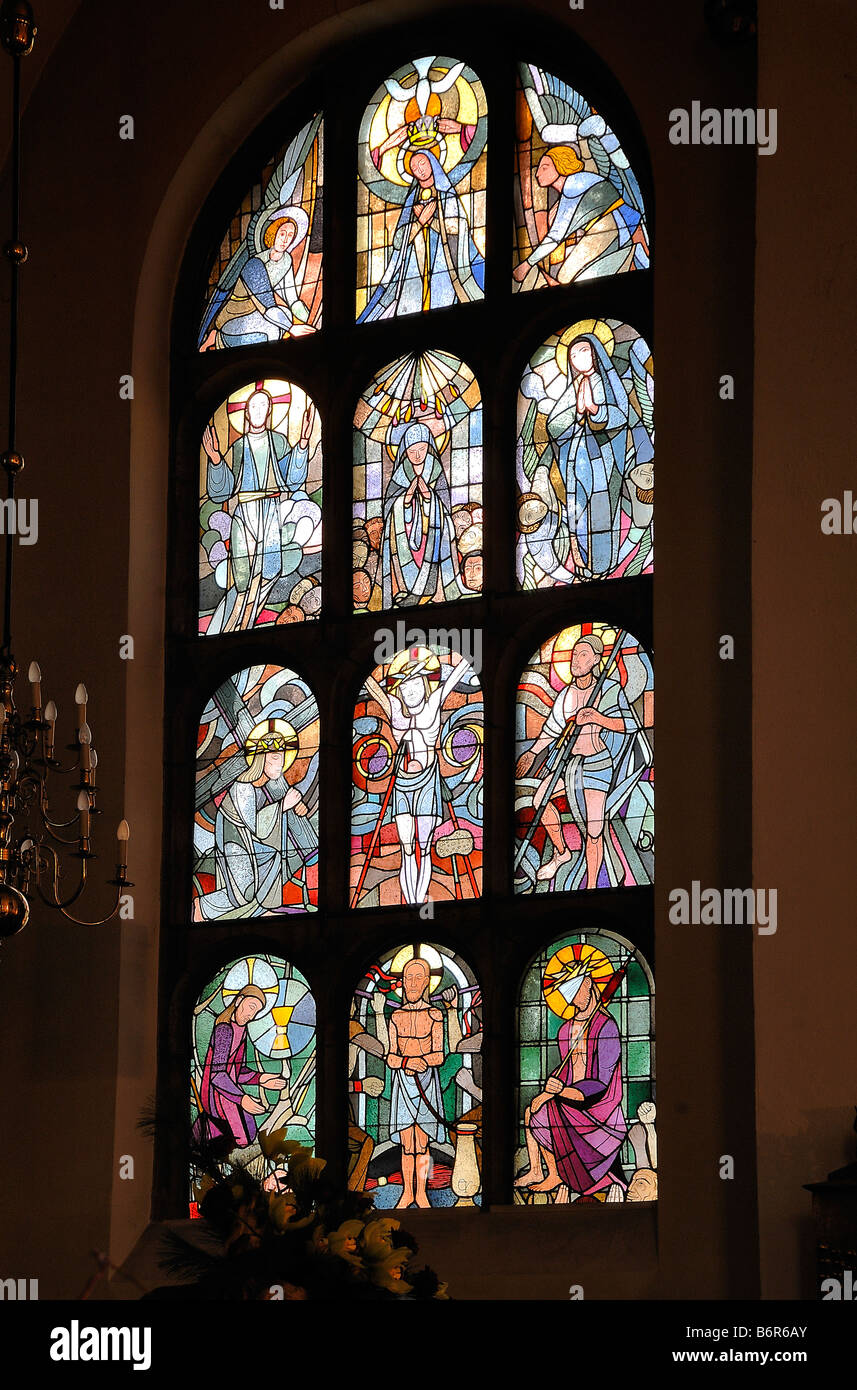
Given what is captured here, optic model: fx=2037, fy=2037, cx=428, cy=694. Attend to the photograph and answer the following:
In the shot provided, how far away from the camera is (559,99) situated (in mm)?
7609

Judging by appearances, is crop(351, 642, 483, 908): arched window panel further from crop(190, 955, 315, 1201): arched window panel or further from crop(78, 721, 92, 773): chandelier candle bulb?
crop(78, 721, 92, 773): chandelier candle bulb

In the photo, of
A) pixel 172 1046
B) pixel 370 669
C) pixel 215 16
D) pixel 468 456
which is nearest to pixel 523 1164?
pixel 172 1046

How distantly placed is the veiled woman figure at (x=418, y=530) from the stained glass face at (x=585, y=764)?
0.49m

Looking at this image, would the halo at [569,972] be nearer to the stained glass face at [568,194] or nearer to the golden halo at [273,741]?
the golden halo at [273,741]

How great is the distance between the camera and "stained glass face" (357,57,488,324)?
7.67m

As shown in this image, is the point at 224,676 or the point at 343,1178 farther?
the point at 224,676

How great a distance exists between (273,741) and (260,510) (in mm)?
909

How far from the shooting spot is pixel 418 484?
7504 millimetres

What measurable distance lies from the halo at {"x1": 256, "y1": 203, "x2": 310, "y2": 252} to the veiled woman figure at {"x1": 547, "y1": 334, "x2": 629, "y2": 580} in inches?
51.7

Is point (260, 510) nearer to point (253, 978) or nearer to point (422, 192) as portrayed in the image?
point (422, 192)

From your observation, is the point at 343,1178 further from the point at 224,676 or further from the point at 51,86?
the point at 51,86

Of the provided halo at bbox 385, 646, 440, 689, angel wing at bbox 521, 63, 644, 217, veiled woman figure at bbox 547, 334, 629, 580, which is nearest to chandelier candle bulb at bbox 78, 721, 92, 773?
halo at bbox 385, 646, 440, 689
